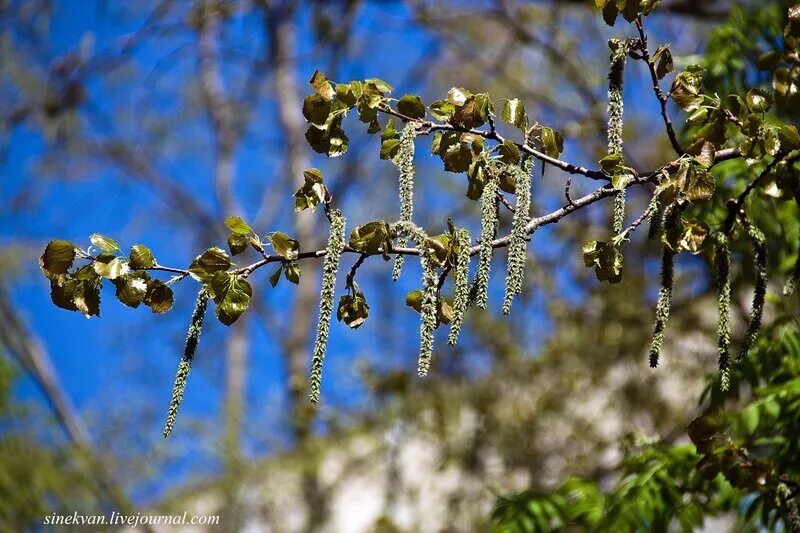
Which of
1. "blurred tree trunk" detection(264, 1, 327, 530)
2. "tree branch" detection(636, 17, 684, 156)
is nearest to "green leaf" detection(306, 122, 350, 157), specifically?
"tree branch" detection(636, 17, 684, 156)

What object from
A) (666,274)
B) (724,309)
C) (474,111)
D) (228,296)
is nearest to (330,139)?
(474,111)

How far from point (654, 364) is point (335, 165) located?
9354 mm

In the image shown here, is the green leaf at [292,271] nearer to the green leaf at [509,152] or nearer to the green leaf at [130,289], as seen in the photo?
the green leaf at [130,289]

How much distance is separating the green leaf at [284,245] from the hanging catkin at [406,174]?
11.4 inches

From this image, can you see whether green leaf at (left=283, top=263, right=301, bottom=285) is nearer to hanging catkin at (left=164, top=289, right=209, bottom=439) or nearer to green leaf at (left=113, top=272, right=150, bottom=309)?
hanging catkin at (left=164, top=289, right=209, bottom=439)

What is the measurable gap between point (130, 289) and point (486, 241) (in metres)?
0.99

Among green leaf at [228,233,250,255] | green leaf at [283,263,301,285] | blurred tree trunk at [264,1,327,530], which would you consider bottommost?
green leaf at [283,263,301,285]

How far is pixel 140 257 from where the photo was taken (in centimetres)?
254

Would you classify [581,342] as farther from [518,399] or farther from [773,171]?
[773,171]

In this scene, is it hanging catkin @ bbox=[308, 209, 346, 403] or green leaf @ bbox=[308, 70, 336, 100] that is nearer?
hanging catkin @ bbox=[308, 209, 346, 403]

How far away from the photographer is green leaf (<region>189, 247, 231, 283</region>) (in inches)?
97.8

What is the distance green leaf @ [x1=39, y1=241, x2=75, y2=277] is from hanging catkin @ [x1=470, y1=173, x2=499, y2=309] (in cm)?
109

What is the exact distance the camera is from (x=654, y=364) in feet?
7.93

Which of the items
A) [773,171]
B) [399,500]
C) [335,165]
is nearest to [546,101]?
[335,165]
